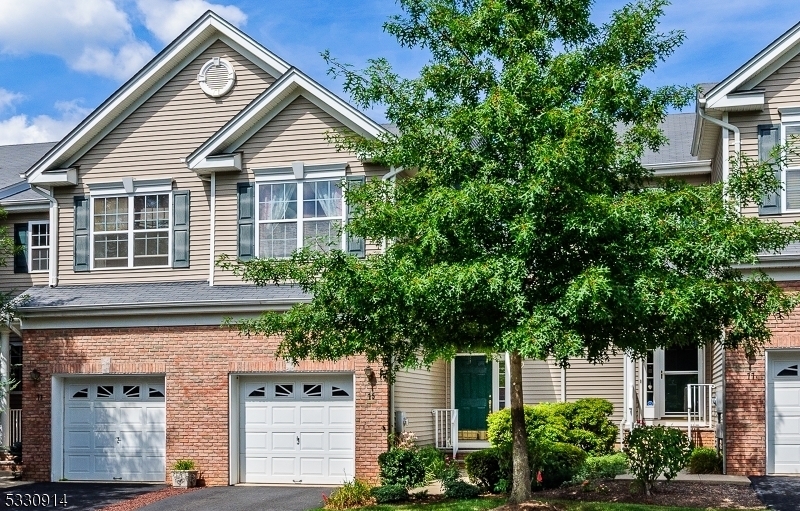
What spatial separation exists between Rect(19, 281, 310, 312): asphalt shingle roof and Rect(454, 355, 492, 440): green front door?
6.91 metres

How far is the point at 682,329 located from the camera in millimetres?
13766

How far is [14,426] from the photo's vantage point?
24656 mm

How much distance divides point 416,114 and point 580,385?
38.9 feet

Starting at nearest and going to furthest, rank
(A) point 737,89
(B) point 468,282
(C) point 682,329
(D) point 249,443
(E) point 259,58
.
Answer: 1. (B) point 468,282
2. (C) point 682,329
3. (A) point 737,89
4. (D) point 249,443
5. (E) point 259,58

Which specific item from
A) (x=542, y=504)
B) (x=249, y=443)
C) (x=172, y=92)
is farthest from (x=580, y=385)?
(x=172, y=92)

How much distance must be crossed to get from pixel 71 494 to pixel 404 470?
6602mm

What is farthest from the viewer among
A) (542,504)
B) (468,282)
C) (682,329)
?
(542,504)

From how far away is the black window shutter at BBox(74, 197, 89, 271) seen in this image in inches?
897

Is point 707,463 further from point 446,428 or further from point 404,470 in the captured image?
point 446,428

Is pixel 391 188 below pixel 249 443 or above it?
above

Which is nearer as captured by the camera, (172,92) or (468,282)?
(468,282)

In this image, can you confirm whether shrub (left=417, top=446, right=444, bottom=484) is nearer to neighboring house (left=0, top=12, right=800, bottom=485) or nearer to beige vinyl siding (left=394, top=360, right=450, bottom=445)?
neighboring house (left=0, top=12, right=800, bottom=485)

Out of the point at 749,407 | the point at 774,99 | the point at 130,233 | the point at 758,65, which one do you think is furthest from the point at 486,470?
the point at 130,233

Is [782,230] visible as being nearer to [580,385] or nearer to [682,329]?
[682,329]
